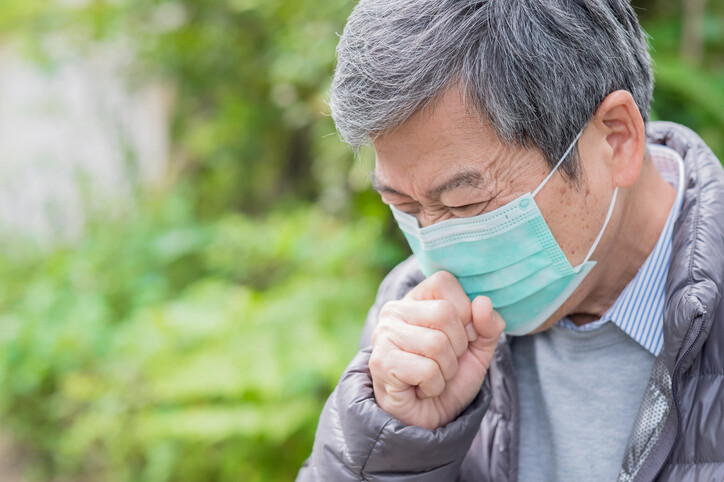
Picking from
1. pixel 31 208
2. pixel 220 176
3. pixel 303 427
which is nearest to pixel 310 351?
pixel 303 427

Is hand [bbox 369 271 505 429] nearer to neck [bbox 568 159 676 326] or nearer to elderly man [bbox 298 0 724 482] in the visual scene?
elderly man [bbox 298 0 724 482]

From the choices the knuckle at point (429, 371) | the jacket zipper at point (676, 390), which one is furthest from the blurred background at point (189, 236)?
the jacket zipper at point (676, 390)

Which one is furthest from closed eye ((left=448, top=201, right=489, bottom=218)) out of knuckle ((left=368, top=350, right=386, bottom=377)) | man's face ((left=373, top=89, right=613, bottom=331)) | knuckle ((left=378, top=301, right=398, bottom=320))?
knuckle ((left=368, top=350, right=386, bottom=377))

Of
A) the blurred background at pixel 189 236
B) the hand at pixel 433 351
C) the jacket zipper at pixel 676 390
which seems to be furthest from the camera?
the blurred background at pixel 189 236

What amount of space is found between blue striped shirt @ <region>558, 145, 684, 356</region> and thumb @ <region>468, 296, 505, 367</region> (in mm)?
263

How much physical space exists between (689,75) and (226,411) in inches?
108

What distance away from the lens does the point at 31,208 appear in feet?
20.6

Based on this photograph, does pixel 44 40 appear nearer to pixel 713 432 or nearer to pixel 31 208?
pixel 31 208

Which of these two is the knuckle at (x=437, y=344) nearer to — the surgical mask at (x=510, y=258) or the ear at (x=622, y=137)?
the surgical mask at (x=510, y=258)

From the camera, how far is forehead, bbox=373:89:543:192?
1.54 m

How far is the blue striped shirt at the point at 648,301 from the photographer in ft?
5.48

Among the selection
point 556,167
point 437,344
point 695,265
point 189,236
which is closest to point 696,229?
point 695,265

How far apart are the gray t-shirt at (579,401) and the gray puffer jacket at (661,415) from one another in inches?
3.4

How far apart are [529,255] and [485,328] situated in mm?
202
